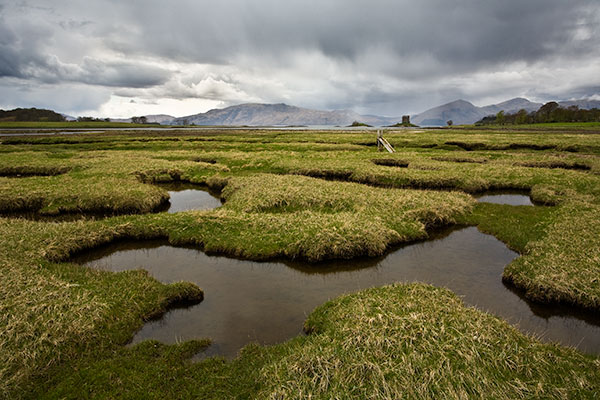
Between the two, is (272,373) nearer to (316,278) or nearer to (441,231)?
(316,278)

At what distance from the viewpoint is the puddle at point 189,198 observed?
31131 mm

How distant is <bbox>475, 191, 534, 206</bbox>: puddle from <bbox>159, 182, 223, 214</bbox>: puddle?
28.2m

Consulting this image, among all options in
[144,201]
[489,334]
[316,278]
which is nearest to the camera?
[489,334]

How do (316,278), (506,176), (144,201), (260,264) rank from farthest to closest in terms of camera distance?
(506,176) → (144,201) → (260,264) → (316,278)

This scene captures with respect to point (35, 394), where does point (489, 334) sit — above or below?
above

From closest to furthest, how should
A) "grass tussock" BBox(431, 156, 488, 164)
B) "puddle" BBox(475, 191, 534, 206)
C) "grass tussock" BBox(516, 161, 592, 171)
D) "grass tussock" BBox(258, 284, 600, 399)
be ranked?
"grass tussock" BBox(258, 284, 600, 399) < "puddle" BBox(475, 191, 534, 206) < "grass tussock" BBox(516, 161, 592, 171) < "grass tussock" BBox(431, 156, 488, 164)

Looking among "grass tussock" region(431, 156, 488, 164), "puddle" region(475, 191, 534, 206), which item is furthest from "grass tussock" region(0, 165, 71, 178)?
"grass tussock" region(431, 156, 488, 164)

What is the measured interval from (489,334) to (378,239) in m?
9.70

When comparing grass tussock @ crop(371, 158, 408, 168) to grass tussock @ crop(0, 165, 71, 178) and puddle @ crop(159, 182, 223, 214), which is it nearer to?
puddle @ crop(159, 182, 223, 214)

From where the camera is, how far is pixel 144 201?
2908cm

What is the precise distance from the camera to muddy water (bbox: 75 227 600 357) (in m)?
12.3

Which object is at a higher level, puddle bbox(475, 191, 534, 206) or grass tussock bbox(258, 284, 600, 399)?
puddle bbox(475, 191, 534, 206)

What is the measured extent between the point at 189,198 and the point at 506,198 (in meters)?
34.9

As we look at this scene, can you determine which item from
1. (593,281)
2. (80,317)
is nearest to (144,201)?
(80,317)
